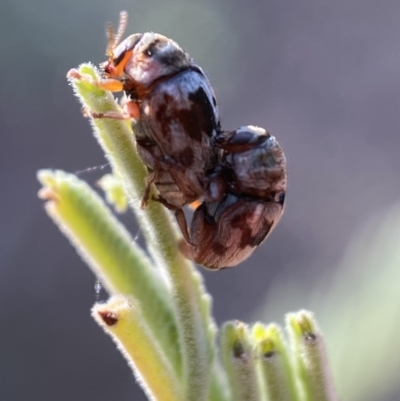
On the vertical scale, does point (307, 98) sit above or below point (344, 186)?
above

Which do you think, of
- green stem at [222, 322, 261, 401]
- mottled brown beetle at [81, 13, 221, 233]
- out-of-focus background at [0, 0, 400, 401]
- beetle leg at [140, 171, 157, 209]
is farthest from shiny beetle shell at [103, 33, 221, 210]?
out-of-focus background at [0, 0, 400, 401]

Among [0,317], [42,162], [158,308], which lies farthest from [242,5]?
[158,308]

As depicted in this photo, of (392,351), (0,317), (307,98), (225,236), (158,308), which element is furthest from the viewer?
(307,98)

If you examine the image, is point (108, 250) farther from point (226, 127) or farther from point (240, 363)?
point (226, 127)

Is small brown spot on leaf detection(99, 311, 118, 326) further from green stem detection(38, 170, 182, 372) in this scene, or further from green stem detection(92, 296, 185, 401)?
green stem detection(38, 170, 182, 372)

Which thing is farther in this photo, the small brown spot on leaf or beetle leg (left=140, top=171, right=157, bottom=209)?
beetle leg (left=140, top=171, right=157, bottom=209)

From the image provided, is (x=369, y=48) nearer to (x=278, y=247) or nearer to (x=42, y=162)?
(x=278, y=247)

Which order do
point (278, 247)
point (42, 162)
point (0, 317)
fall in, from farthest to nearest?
1. point (42, 162)
2. point (278, 247)
3. point (0, 317)
